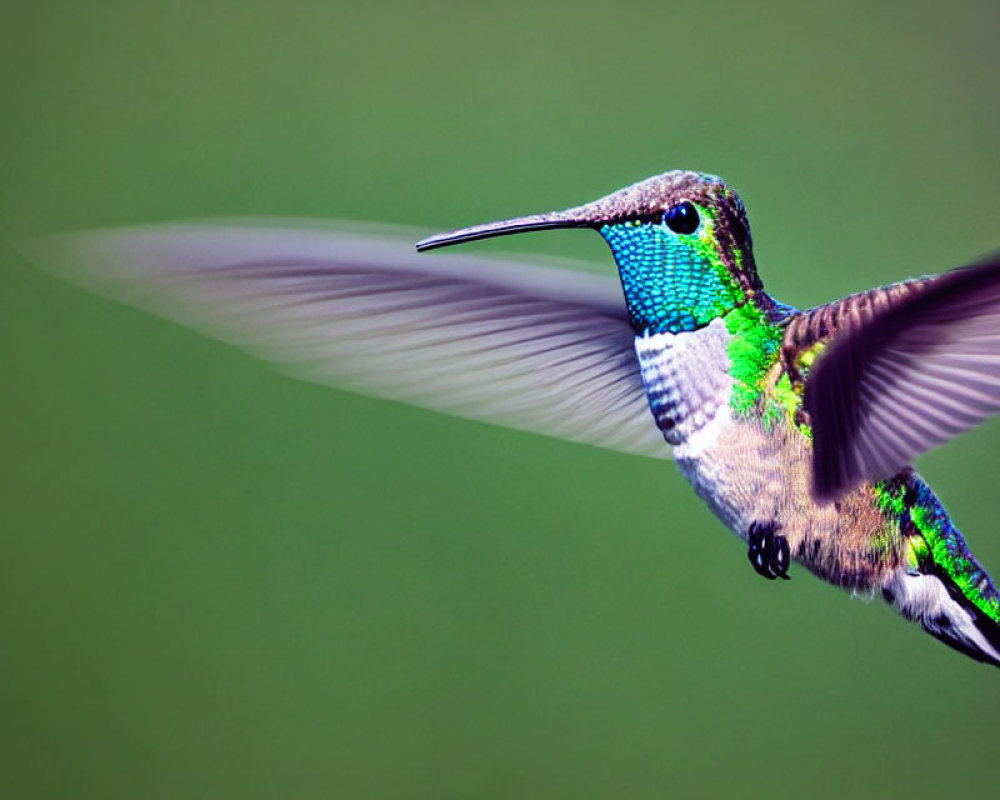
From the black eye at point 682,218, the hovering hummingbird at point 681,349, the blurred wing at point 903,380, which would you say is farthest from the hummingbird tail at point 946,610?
the black eye at point 682,218

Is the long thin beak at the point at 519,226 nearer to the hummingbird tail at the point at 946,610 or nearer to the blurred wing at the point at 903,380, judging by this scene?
the blurred wing at the point at 903,380

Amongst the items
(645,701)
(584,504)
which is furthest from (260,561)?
(645,701)

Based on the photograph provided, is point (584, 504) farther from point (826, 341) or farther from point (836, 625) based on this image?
→ point (826, 341)

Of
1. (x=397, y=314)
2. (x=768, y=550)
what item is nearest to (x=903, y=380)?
(x=768, y=550)

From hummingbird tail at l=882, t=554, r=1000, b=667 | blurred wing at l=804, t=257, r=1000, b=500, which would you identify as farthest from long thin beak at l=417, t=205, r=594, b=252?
hummingbird tail at l=882, t=554, r=1000, b=667

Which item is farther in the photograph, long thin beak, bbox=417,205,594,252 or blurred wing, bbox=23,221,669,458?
blurred wing, bbox=23,221,669,458

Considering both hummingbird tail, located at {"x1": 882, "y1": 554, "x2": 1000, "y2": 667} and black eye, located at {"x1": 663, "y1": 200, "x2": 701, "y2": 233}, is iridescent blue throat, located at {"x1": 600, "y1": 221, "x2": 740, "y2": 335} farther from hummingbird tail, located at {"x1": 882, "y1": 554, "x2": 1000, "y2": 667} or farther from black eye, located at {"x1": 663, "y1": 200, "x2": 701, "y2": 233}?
hummingbird tail, located at {"x1": 882, "y1": 554, "x2": 1000, "y2": 667}
